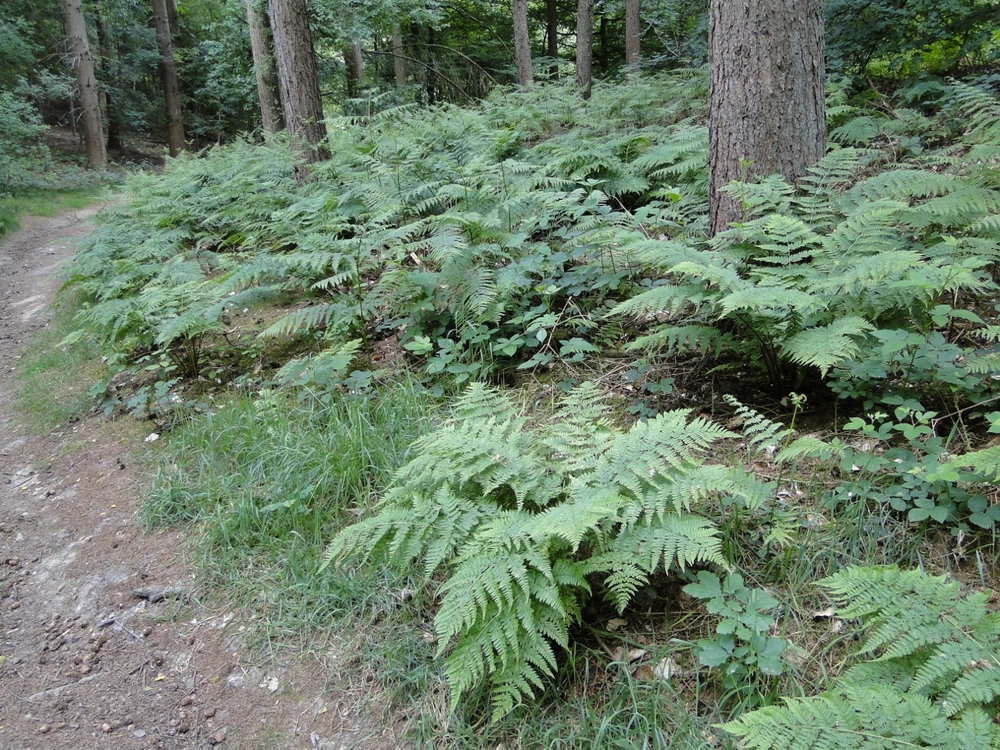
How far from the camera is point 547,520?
227 cm

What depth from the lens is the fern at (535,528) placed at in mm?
2191

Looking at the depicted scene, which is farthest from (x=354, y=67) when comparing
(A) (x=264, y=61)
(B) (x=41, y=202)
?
(B) (x=41, y=202)

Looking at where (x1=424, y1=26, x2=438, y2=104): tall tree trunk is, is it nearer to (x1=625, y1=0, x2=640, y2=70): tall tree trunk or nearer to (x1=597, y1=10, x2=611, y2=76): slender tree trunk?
(x1=597, y1=10, x2=611, y2=76): slender tree trunk

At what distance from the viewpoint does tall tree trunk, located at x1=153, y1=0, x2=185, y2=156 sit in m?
20.6

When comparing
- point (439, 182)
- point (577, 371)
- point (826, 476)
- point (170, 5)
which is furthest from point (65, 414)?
point (170, 5)

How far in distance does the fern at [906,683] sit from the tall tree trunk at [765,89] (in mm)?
2554

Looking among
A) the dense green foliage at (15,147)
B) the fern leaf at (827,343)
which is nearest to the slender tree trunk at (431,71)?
the dense green foliage at (15,147)

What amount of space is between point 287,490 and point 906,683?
9.96ft

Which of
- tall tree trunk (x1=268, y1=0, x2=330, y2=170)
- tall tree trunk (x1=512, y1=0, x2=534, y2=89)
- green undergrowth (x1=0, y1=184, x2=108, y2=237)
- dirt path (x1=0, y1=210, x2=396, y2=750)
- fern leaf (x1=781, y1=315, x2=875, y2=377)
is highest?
tall tree trunk (x1=512, y1=0, x2=534, y2=89)

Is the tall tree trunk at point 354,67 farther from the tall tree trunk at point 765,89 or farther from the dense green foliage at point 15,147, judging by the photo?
the tall tree trunk at point 765,89

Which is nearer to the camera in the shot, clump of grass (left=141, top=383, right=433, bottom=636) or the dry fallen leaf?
the dry fallen leaf

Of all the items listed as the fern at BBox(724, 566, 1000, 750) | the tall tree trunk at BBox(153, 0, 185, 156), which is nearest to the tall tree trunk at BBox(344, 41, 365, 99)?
the tall tree trunk at BBox(153, 0, 185, 156)

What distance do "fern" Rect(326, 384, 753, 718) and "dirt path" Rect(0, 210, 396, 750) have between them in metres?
0.68

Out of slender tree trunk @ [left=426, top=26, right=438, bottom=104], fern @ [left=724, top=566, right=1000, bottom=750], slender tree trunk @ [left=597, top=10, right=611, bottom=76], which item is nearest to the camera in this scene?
fern @ [left=724, top=566, right=1000, bottom=750]
